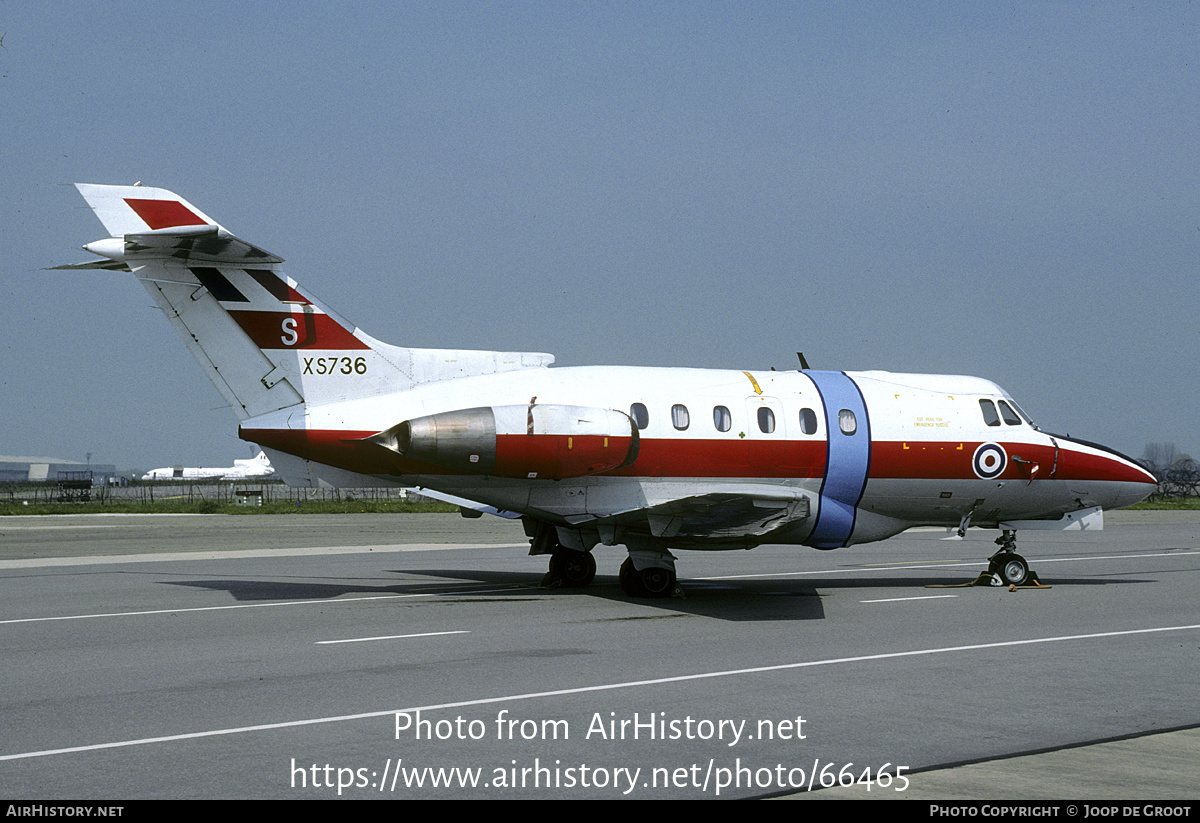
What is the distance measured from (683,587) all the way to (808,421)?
3.79m

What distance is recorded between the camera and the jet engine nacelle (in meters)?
16.3

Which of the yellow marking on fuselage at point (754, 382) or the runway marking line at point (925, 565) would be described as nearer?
the yellow marking on fuselage at point (754, 382)

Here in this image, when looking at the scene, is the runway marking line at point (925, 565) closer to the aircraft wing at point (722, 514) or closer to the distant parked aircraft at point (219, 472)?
the aircraft wing at point (722, 514)

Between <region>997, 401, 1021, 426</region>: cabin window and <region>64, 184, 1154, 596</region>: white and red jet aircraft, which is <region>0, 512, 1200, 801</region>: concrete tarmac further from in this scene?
<region>997, 401, 1021, 426</region>: cabin window

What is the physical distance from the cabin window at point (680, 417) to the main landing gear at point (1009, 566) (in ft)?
20.8

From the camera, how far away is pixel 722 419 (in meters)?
18.2

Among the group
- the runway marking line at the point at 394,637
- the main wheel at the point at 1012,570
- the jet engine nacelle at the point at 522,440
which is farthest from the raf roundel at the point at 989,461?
the runway marking line at the point at 394,637

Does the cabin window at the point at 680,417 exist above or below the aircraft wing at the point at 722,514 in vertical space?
above

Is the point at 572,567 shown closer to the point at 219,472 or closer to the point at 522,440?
the point at 522,440

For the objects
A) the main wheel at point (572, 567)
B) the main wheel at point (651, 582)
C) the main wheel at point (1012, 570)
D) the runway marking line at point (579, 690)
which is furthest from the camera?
the main wheel at point (1012, 570)

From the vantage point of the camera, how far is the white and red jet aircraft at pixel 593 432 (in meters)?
16.5

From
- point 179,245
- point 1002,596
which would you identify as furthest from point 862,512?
point 179,245

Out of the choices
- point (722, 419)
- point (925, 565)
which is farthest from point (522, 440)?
point (925, 565)
